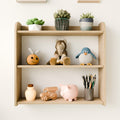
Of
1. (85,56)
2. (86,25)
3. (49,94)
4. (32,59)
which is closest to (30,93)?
(49,94)

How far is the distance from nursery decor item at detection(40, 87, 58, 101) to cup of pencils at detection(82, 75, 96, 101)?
229 millimetres

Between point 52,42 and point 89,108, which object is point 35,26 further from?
point 89,108

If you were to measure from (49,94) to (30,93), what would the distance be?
0.47 feet

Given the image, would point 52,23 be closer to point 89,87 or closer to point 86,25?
point 86,25

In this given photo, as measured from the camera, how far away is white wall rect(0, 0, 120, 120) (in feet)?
4.81

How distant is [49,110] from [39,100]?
0.17 metres

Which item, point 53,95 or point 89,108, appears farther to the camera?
point 89,108

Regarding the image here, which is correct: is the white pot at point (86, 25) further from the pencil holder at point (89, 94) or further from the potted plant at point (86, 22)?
the pencil holder at point (89, 94)

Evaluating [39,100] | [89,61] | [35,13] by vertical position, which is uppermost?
[35,13]

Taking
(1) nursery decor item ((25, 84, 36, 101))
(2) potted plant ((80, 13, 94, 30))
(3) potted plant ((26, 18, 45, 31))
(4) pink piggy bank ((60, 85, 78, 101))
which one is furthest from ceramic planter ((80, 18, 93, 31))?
(1) nursery decor item ((25, 84, 36, 101))

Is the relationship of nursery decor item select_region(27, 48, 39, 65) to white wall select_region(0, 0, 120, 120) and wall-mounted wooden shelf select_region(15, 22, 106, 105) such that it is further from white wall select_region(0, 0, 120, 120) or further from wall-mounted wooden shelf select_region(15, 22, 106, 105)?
white wall select_region(0, 0, 120, 120)
